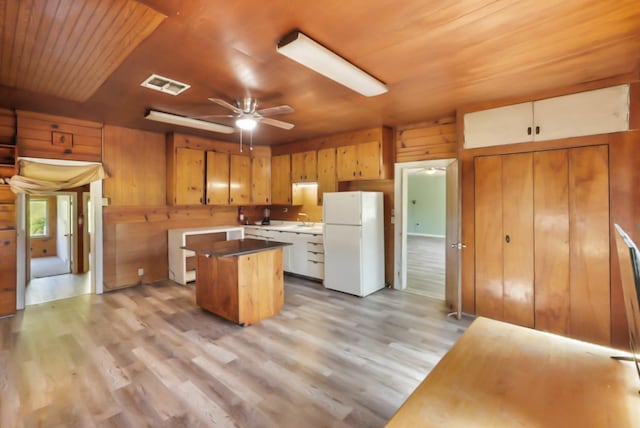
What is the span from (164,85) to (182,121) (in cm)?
112

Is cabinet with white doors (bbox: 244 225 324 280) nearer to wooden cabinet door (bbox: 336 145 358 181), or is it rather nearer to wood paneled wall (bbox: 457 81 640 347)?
wooden cabinet door (bbox: 336 145 358 181)

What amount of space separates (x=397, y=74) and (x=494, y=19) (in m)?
0.93

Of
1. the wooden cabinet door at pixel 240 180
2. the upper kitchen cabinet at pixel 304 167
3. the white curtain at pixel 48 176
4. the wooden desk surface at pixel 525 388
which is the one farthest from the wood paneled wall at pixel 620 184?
the white curtain at pixel 48 176

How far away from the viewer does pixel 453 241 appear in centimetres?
384

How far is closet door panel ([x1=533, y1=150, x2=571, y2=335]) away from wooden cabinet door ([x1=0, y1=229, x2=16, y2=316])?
6457mm

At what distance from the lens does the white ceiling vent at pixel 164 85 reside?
9.39 feet

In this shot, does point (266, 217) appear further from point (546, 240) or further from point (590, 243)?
point (590, 243)

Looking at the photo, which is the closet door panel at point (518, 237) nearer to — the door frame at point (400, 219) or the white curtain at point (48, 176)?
the door frame at point (400, 219)

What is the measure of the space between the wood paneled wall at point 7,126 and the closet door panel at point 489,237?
608 cm

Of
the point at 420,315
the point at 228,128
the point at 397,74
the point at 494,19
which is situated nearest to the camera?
the point at 494,19

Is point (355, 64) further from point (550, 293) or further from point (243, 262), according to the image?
point (550, 293)

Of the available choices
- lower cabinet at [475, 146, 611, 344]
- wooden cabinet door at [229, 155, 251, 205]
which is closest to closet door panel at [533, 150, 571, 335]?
lower cabinet at [475, 146, 611, 344]

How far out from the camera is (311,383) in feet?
7.88

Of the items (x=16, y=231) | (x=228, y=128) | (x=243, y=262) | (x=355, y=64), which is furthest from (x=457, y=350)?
(x=16, y=231)
